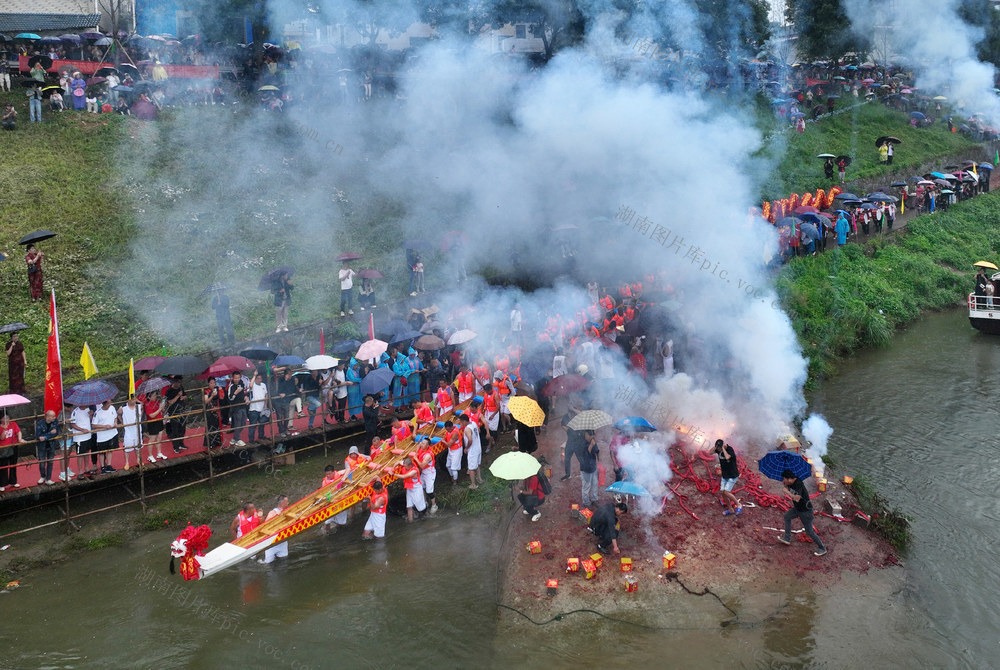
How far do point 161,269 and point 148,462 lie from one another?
6429mm

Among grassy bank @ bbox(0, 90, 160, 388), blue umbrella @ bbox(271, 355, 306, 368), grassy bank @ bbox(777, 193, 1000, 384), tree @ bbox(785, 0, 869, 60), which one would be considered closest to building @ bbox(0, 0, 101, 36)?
grassy bank @ bbox(0, 90, 160, 388)

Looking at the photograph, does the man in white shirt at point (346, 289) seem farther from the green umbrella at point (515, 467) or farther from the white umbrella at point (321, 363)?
the green umbrella at point (515, 467)

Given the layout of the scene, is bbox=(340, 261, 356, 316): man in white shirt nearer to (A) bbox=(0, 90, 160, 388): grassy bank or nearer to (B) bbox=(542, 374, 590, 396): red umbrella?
(A) bbox=(0, 90, 160, 388): grassy bank

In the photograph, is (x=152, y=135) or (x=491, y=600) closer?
(x=491, y=600)

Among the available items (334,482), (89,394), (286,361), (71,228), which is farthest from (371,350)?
(71,228)

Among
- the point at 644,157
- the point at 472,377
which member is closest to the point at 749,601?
the point at 472,377

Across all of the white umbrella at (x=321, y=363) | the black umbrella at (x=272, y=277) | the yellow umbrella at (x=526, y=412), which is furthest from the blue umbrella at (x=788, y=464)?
the black umbrella at (x=272, y=277)

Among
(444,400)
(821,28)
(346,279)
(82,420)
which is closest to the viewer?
(82,420)

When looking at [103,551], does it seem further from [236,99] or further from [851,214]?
[851,214]

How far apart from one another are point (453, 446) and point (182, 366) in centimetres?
381

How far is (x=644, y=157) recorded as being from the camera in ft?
52.3

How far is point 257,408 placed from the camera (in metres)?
11.0

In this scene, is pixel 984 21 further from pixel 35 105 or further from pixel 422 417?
pixel 35 105

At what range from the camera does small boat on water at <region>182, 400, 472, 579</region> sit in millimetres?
8125
